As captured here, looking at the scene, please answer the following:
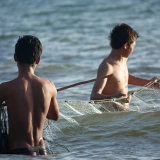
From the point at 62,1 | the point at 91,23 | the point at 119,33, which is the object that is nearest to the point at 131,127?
the point at 119,33

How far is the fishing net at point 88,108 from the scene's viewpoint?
634 centimetres

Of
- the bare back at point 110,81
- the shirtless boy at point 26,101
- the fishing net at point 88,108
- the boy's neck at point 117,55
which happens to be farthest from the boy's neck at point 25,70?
the boy's neck at point 117,55

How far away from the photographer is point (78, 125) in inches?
283

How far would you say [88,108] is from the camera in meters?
6.90

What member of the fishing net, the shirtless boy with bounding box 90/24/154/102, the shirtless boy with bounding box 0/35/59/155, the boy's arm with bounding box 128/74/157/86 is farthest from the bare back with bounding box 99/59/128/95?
the shirtless boy with bounding box 0/35/59/155

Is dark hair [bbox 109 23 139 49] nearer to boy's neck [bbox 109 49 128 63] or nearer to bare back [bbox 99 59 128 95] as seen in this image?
boy's neck [bbox 109 49 128 63]

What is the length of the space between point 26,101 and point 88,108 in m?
1.94

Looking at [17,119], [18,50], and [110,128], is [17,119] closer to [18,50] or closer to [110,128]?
[18,50]

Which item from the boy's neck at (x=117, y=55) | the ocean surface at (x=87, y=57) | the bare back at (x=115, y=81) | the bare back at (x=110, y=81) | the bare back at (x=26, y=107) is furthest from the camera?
the boy's neck at (x=117, y=55)

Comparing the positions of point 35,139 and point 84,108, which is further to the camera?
point 84,108

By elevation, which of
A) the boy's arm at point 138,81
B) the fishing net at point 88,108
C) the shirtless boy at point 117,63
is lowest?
the fishing net at point 88,108

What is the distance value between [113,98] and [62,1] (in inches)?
1131

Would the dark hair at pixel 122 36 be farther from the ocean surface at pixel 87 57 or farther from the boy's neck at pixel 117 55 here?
the ocean surface at pixel 87 57

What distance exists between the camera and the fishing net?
6340mm
